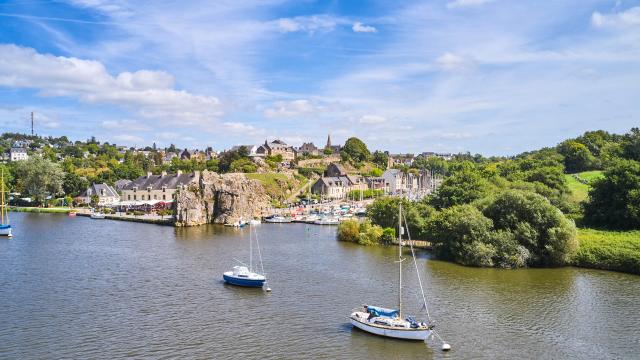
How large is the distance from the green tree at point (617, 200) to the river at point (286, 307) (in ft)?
43.2

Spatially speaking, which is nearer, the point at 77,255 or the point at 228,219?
the point at 77,255

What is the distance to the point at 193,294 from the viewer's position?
1863 inches

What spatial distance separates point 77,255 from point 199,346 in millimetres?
39346

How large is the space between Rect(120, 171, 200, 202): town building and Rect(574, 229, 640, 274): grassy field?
98.6 metres

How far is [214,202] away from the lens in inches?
4272

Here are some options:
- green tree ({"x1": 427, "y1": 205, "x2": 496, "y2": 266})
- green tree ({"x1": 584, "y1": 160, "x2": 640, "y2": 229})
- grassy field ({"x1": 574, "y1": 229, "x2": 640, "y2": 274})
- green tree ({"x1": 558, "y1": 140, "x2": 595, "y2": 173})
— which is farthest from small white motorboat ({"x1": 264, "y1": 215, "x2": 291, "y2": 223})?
green tree ({"x1": 558, "y1": 140, "x2": 595, "y2": 173})

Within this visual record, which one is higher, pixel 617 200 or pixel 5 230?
pixel 617 200

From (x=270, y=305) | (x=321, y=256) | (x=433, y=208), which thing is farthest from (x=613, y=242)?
(x=270, y=305)

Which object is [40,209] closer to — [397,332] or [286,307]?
[286,307]

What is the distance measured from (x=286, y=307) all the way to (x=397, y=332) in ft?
37.4

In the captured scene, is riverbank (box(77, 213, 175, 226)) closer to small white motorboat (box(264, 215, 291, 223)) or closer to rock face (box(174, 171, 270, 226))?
rock face (box(174, 171, 270, 226))

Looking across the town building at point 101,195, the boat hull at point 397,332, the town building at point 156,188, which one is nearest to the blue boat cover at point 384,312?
the boat hull at point 397,332

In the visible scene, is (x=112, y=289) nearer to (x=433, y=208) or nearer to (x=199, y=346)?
(x=199, y=346)

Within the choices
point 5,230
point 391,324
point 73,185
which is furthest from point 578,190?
point 73,185
